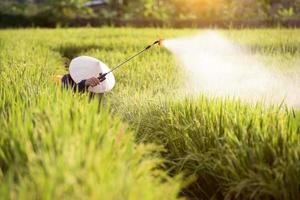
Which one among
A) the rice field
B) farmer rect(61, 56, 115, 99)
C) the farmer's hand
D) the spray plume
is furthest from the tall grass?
the spray plume

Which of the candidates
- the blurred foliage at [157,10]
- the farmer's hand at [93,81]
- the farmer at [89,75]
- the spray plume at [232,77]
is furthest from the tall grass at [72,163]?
the blurred foliage at [157,10]

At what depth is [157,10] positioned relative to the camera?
68.6 feet

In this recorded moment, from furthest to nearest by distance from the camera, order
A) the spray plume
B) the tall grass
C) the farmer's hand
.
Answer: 1. the spray plume
2. the farmer's hand
3. the tall grass

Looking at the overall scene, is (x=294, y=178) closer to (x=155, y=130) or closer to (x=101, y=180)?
(x=101, y=180)

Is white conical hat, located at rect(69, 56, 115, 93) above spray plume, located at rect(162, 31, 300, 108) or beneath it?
above

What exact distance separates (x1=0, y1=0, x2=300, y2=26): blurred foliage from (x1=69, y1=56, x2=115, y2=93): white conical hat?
579 inches

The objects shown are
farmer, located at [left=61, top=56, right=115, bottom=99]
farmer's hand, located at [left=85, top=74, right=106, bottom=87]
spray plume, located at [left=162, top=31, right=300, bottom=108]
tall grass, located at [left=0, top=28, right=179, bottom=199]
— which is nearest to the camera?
tall grass, located at [left=0, top=28, right=179, bottom=199]

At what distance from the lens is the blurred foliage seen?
19.0m

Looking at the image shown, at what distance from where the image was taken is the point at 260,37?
8344mm

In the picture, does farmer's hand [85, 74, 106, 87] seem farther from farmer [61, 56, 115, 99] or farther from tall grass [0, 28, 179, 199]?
tall grass [0, 28, 179, 199]

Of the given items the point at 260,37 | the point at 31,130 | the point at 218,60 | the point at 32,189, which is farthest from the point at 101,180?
the point at 260,37

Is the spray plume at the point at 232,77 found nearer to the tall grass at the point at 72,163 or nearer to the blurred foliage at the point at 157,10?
the tall grass at the point at 72,163

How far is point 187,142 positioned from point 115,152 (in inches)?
29.0

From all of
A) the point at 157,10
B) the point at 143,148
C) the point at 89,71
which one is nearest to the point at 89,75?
the point at 89,71
